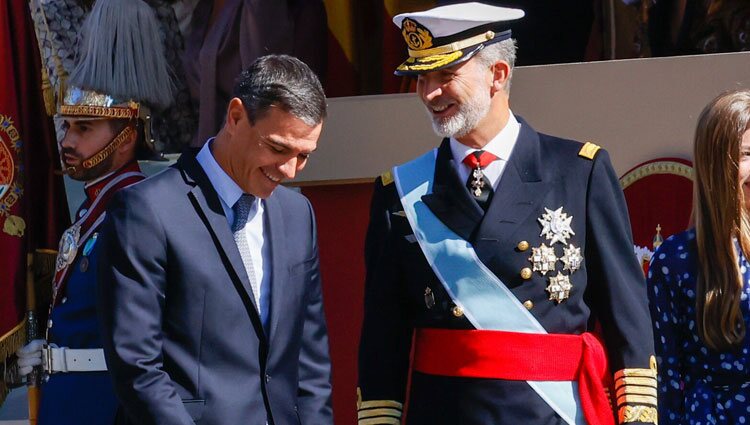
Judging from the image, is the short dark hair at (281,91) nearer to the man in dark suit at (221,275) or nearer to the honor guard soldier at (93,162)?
the man in dark suit at (221,275)

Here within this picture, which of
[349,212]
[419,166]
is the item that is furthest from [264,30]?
[419,166]

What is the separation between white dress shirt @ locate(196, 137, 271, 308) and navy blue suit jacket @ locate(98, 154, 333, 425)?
25 mm

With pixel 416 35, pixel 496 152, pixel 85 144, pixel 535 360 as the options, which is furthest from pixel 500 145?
pixel 85 144

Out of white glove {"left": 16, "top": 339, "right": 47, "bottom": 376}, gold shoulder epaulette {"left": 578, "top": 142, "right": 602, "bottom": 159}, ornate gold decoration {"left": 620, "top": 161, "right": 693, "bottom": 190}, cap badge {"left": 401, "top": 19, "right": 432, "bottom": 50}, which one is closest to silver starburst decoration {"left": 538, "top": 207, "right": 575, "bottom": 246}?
gold shoulder epaulette {"left": 578, "top": 142, "right": 602, "bottom": 159}

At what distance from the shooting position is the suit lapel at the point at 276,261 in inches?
129

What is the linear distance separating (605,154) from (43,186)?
2.58m

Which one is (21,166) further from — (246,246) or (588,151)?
(588,151)

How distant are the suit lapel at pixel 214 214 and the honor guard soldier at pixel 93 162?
3.29 feet

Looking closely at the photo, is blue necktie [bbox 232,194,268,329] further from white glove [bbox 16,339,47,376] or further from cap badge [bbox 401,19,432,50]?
white glove [bbox 16,339,47,376]

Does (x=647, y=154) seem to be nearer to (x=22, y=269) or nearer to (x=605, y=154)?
(x=605, y=154)

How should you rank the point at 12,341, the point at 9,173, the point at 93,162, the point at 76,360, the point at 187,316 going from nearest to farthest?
the point at 187,316
the point at 76,360
the point at 93,162
the point at 12,341
the point at 9,173

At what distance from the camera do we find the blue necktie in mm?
3316

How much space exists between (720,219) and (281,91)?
1122 millimetres

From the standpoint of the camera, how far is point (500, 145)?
3.50m
